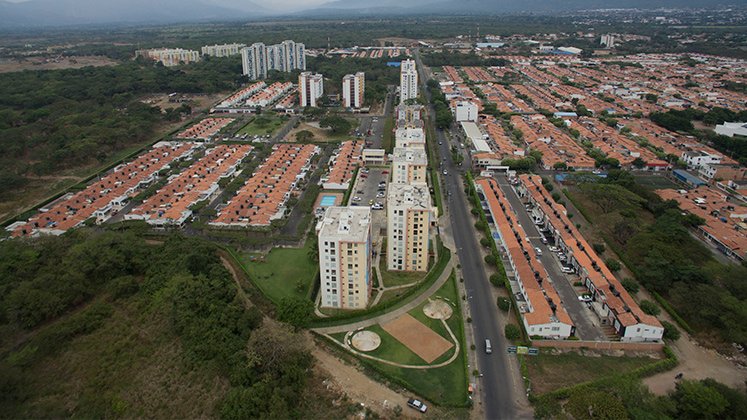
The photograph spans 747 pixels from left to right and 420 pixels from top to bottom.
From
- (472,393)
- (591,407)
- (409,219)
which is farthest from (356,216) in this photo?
(591,407)

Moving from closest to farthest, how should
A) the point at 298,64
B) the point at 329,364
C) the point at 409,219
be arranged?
the point at 329,364 → the point at 409,219 → the point at 298,64

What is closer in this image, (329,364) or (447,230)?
Result: (329,364)

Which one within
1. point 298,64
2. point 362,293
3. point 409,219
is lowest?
point 362,293

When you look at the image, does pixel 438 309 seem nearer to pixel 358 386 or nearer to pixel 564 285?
pixel 358 386

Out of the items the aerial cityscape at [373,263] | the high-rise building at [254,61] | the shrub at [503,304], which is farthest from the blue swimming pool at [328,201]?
the high-rise building at [254,61]

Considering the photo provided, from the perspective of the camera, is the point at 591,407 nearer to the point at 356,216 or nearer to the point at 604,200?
the point at 356,216

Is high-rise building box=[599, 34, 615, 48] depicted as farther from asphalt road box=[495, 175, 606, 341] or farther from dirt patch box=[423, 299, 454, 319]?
dirt patch box=[423, 299, 454, 319]
